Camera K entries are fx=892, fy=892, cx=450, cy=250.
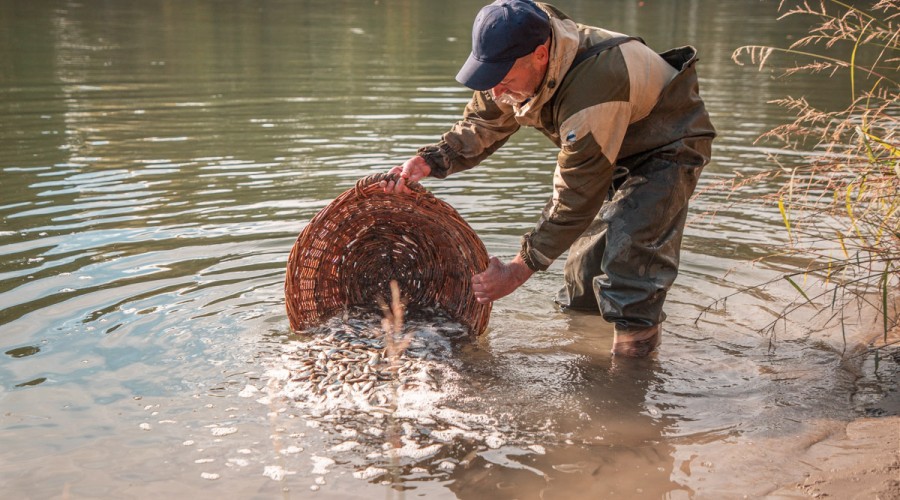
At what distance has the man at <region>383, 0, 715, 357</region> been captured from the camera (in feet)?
12.4

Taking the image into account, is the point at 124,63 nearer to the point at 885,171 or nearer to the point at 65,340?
the point at 65,340

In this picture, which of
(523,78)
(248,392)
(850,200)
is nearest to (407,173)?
(523,78)

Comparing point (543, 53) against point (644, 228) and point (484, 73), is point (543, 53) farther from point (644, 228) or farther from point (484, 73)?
point (644, 228)

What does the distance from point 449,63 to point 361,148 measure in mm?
6384

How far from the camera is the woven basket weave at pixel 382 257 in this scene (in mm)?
4617

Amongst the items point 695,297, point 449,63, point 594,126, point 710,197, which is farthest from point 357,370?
point 449,63

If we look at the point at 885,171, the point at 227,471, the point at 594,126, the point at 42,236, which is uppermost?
the point at 594,126

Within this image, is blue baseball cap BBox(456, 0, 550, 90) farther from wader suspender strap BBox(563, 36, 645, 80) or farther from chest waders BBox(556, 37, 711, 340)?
chest waders BBox(556, 37, 711, 340)

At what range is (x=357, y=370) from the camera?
4395 millimetres

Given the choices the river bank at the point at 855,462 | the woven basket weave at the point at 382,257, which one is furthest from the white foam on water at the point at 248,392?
the river bank at the point at 855,462

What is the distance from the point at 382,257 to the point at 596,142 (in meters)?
1.94

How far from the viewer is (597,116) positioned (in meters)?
3.78

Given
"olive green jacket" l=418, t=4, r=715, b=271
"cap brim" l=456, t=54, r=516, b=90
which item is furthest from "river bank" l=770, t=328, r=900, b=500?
"cap brim" l=456, t=54, r=516, b=90

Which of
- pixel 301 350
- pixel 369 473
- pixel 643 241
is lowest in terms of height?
pixel 369 473
